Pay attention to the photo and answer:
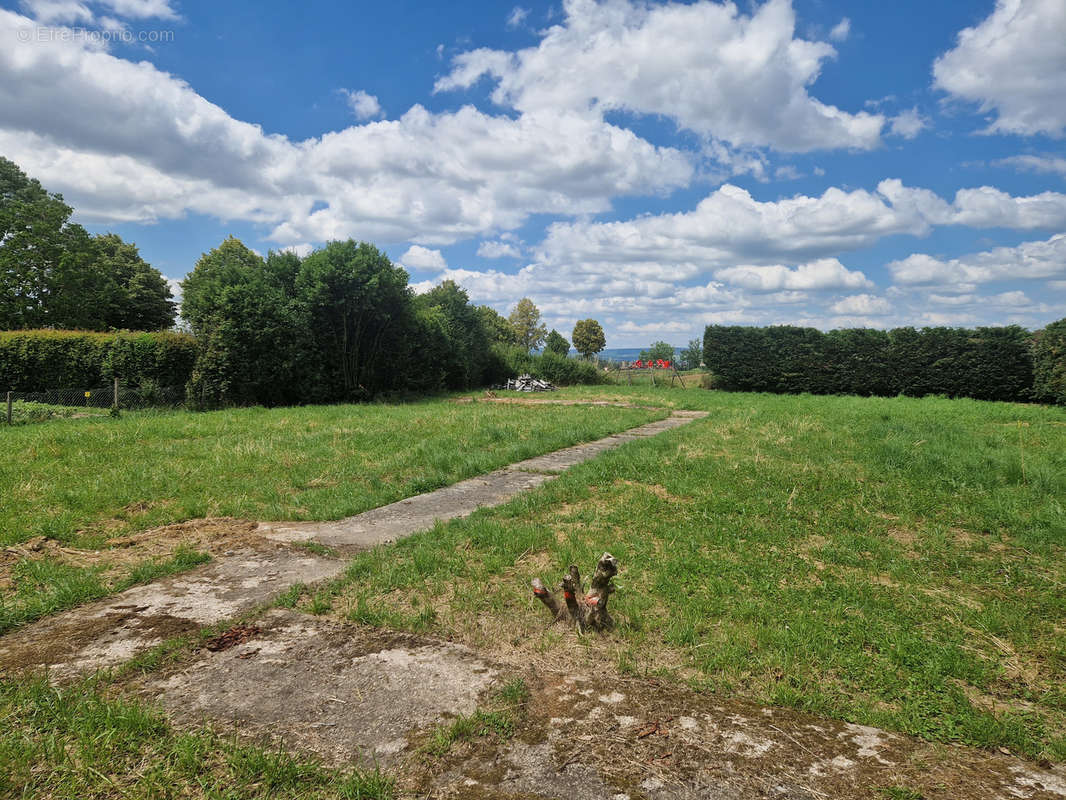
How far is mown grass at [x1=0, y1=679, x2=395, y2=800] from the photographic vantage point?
2.13 m

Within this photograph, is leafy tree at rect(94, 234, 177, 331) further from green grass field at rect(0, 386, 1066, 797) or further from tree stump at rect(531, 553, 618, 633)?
tree stump at rect(531, 553, 618, 633)

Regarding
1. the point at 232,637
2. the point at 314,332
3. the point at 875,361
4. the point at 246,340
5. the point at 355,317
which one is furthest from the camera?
the point at 875,361

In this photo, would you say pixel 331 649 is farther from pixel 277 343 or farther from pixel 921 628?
pixel 277 343

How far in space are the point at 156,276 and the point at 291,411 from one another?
3255 centimetres

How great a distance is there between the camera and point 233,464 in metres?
7.61

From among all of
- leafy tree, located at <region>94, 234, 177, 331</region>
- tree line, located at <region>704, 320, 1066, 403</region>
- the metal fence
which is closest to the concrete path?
the metal fence

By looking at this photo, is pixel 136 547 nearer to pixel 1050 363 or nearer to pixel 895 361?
pixel 1050 363

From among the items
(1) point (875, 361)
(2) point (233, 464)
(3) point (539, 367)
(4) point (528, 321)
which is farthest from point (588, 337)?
(2) point (233, 464)

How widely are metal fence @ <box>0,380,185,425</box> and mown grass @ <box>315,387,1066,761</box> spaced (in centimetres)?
1143

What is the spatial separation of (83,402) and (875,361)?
25.3m

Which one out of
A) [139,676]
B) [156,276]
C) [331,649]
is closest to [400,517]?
[331,649]

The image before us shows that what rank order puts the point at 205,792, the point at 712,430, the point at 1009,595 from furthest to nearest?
the point at 712,430, the point at 1009,595, the point at 205,792

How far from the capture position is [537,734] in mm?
2482

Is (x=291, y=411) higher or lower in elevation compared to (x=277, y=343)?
lower
